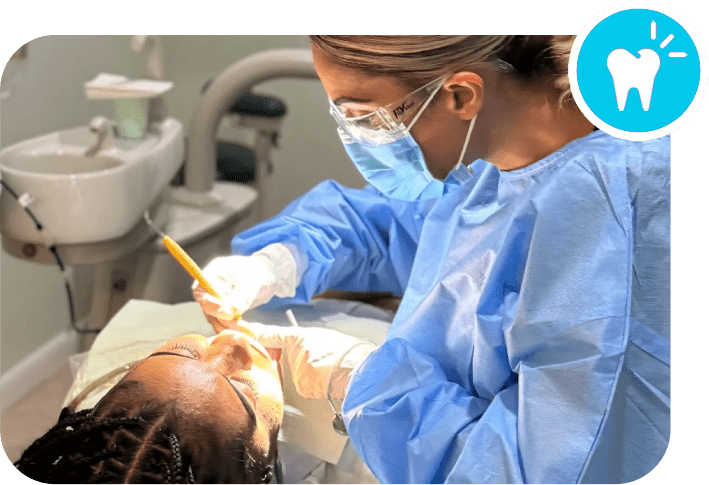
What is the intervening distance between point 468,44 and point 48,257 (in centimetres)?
91

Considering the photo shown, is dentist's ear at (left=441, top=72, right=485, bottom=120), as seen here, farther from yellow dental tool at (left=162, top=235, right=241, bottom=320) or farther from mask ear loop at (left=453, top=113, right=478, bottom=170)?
yellow dental tool at (left=162, top=235, right=241, bottom=320)

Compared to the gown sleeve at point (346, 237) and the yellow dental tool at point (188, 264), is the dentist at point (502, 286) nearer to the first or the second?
the yellow dental tool at point (188, 264)

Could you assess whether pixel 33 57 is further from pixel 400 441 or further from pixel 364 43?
pixel 400 441

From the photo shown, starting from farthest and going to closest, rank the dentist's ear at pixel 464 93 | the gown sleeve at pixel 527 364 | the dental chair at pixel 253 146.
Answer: the dental chair at pixel 253 146 → the dentist's ear at pixel 464 93 → the gown sleeve at pixel 527 364

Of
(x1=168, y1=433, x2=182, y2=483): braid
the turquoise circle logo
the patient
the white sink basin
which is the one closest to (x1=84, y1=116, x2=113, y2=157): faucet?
the white sink basin

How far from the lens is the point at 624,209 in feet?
3.88

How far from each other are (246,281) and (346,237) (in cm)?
26

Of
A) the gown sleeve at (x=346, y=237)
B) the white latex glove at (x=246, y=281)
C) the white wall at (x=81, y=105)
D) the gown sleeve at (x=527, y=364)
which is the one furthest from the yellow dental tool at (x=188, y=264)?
the gown sleeve at (x=527, y=364)

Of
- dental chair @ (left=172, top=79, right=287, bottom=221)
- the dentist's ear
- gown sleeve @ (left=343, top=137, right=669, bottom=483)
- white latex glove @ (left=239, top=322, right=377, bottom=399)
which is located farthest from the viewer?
dental chair @ (left=172, top=79, right=287, bottom=221)

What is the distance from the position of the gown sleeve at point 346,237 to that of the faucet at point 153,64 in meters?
0.30

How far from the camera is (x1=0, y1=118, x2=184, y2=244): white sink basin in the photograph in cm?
143

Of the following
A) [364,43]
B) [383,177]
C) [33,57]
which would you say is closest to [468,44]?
[364,43]

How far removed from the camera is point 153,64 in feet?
4.81

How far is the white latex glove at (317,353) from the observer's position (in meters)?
1.39
